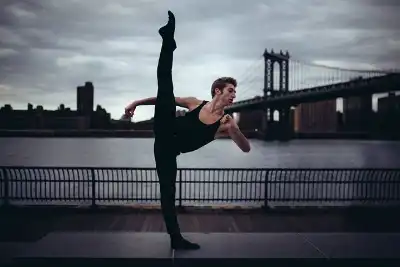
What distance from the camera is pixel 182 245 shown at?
16.8 feet

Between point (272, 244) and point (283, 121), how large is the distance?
19.1m

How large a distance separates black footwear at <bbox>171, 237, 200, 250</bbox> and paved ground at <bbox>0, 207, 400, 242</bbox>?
227cm

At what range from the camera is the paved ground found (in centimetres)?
753

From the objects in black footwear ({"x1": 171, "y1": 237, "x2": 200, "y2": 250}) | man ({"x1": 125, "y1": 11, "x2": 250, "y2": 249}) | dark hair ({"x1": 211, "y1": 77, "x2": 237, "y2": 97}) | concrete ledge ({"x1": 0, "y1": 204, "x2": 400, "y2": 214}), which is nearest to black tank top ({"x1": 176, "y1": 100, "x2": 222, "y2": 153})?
man ({"x1": 125, "y1": 11, "x2": 250, "y2": 249})

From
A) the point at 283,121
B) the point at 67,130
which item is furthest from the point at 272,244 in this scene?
the point at 283,121

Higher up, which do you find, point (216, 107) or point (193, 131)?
point (216, 107)

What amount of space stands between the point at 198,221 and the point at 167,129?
3.34m

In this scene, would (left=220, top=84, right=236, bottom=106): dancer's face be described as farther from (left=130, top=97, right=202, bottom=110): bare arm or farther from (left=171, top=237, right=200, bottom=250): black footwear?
(left=171, top=237, right=200, bottom=250): black footwear

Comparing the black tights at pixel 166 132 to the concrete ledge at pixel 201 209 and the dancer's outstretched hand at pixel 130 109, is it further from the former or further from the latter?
the concrete ledge at pixel 201 209

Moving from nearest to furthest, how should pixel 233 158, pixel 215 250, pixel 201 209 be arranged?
pixel 215 250 < pixel 201 209 < pixel 233 158

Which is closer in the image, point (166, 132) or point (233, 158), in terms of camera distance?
point (166, 132)

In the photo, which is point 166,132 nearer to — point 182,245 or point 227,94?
point 227,94

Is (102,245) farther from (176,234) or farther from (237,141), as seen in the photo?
(237,141)

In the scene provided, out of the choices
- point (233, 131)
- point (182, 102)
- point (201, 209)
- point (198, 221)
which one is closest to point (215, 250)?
point (233, 131)
